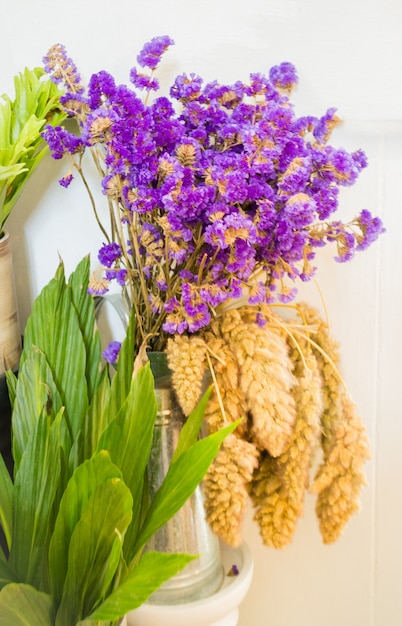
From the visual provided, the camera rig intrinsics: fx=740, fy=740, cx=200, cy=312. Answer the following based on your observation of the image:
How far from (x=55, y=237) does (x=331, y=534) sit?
22.6 inches

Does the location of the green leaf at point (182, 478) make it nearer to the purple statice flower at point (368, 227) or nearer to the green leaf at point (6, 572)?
the green leaf at point (6, 572)

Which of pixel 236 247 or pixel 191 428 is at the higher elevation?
pixel 236 247

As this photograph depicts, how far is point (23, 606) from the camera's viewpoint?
74 cm

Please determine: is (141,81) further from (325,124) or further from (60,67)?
(325,124)

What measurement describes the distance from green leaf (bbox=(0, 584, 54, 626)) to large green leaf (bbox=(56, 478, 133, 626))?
0.07 ft

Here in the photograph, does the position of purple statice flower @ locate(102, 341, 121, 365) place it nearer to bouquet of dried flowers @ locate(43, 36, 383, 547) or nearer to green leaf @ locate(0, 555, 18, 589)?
bouquet of dried flowers @ locate(43, 36, 383, 547)

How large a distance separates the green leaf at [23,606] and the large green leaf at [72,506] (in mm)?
33

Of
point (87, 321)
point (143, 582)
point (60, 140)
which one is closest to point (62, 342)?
point (87, 321)

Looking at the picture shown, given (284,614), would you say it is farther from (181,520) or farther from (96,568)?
(96,568)

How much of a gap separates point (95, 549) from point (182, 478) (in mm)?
117

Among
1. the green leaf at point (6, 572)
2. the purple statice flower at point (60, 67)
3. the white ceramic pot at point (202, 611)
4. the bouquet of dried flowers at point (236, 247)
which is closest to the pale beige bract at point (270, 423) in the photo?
the bouquet of dried flowers at point (236, 247)

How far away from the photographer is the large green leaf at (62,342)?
3.14 feet

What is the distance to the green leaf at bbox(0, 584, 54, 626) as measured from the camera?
72 centimetres

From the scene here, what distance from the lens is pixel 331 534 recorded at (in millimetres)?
880
